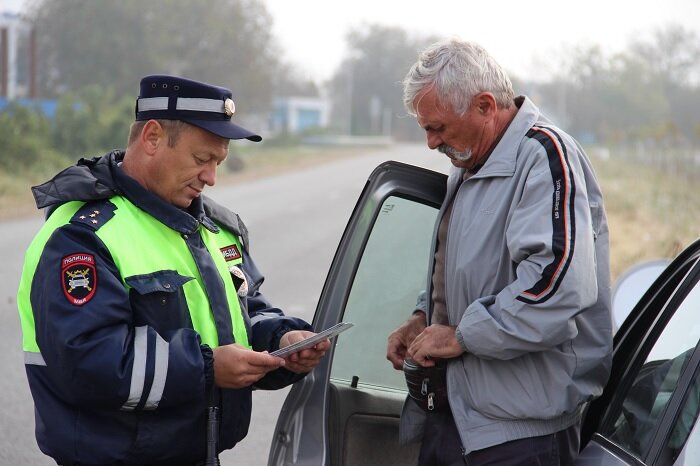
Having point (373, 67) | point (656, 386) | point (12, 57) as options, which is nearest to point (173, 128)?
point (656, 386)

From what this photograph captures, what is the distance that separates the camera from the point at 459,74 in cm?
261

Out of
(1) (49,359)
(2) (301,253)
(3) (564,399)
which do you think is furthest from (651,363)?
(2) (301,253)

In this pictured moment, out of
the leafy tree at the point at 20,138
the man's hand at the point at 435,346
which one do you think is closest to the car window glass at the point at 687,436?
the man's hand at the point at 435,346

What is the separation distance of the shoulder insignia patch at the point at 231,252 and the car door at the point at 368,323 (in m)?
0.28

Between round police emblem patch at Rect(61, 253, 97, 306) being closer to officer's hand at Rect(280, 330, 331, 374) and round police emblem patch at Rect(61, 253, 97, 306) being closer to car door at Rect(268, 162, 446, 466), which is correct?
officer's hand at Rect(280, 330, 331, 374)

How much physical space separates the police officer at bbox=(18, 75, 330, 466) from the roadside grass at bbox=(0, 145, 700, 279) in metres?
5.31

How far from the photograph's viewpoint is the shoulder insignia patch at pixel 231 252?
278 centimetres

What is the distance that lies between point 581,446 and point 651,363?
1.17 feet

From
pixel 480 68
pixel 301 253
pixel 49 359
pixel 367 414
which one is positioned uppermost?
pixel 480 68

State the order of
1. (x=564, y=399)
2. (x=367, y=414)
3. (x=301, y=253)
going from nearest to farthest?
(x=564, y=399), (x=367, y=414), (x=301, y=253)

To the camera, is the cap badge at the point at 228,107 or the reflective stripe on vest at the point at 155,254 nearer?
the reflective stripe on vest at the point at 155,254

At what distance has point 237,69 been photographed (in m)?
47.7

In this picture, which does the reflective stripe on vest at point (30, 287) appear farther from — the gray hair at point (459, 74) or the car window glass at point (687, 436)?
the car window glass at point (687, 436)

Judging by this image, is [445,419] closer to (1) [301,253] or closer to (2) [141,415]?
(2) [141,415]
